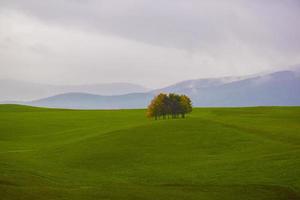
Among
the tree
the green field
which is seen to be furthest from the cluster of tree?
the green field

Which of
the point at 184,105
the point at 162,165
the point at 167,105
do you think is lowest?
the point at 162,165

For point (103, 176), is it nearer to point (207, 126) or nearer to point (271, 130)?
point (207, 126)

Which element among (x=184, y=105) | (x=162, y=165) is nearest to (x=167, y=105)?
(x=184, y=105)

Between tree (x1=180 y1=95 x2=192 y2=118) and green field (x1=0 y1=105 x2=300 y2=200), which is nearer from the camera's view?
green field (x1=0 y1=105 x2=300 y2=200)

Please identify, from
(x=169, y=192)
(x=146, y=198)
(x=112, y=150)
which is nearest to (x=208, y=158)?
(x=112, y=150)

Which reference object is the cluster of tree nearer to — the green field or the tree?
the tree

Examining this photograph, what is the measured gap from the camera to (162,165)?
54.5 m

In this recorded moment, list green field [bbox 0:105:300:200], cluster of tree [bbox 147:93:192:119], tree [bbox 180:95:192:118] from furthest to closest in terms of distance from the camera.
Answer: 1. tree [bbox 180:95:192:118]
2. cluster of tree [bbox 147:93:192:119]
3. green field [bbox 0:105:300:200]

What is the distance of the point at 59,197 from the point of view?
34344 mm

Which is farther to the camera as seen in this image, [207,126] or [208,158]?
[207,126]

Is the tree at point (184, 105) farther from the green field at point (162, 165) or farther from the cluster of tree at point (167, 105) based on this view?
the green field at point (162, 165)

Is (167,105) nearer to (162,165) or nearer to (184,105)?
(184,105)

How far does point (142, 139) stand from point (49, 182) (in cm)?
3063

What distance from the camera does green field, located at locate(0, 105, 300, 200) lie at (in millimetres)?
38406
